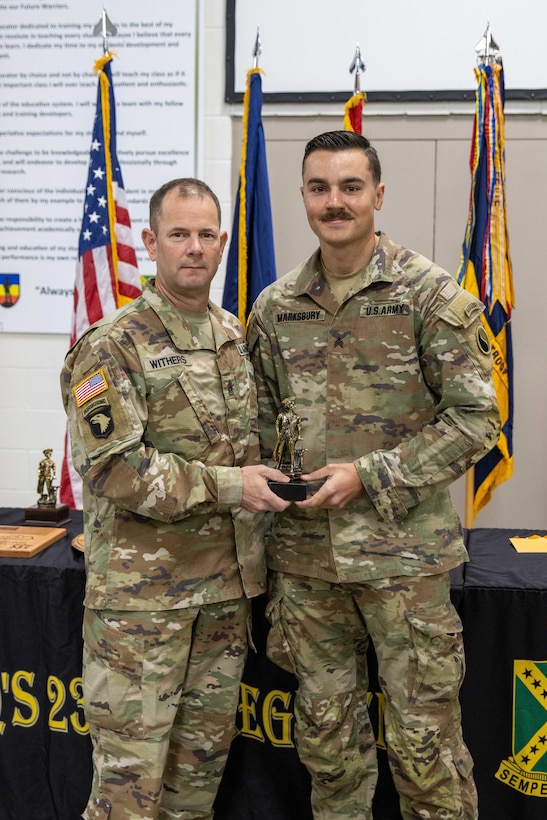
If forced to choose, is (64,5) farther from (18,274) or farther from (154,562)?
(154,562)

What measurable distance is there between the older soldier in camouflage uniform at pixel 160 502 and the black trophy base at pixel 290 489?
1cm

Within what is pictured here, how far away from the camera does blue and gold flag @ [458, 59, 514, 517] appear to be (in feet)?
8.63

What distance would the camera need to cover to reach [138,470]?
58.9 inches

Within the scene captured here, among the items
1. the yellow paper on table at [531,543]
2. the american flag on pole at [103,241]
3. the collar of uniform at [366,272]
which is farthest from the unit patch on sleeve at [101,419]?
the american flag on pole at [103,241]

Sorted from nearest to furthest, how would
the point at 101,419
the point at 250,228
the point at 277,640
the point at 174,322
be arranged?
1. the point at 101,419
2. the point at 174,322
3. the point at 277,640
4. the point at 250,228

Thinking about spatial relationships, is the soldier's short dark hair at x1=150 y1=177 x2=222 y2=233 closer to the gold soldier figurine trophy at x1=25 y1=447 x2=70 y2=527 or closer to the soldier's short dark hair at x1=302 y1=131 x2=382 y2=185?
the soldier's short dark hair at x1=302 y1=131 x2=382 y2=185

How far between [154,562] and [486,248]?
168cm

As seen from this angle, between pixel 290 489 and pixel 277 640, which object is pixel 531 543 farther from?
pixel 290 489

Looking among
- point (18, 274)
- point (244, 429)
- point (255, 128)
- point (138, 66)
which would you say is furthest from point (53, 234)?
point (244, 429)

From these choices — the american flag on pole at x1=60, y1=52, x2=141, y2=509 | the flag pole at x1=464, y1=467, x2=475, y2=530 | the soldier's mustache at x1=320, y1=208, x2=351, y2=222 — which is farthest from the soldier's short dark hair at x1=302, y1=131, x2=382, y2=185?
the flag pole at x1=464, y1=467, x2=475, y2=530

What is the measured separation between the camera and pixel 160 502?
150cm

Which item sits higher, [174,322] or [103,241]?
[103,241]

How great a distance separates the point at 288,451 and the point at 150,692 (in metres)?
0.55

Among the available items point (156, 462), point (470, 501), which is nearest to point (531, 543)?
point (470, 501)
